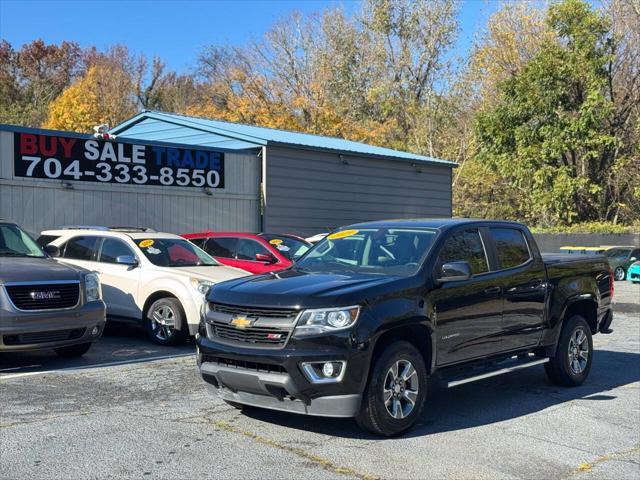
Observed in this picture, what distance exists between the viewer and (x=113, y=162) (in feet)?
54.4

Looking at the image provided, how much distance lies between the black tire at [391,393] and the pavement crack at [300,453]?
0.54 metres

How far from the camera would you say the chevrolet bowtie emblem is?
6121mm

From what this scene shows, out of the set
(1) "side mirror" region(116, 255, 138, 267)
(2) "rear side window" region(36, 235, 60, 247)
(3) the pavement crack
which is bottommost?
(3) the pavement crack

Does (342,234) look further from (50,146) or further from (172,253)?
(50,146)

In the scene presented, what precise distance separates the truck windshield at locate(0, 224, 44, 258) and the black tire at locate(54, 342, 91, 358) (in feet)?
4.35

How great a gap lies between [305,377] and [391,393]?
0.81m

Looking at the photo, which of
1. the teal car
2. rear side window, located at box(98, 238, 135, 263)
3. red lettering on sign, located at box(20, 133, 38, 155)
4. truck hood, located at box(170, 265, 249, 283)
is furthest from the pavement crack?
the teal car

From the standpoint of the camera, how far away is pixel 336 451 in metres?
5.79

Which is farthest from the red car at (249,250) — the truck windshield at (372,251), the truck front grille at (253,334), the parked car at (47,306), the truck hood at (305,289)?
the truck front grille at (253,334)

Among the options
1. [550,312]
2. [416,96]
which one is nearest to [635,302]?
[550,312]

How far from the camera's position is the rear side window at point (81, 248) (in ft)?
38.5

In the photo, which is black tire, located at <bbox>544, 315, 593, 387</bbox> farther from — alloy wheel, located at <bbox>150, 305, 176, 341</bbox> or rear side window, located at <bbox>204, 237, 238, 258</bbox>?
rear side window, located at <bbox>204, 237, 238, 258</bbox>

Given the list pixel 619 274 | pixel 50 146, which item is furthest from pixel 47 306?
pixel 619 274

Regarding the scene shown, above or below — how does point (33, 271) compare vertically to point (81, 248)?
below
